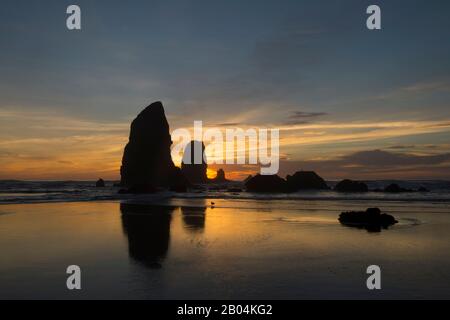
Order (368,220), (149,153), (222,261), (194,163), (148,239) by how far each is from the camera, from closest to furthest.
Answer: (222,261), (148,239), (368,220), (149,153), (194,163)

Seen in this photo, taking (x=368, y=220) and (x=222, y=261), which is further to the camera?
(x=368, y=220)

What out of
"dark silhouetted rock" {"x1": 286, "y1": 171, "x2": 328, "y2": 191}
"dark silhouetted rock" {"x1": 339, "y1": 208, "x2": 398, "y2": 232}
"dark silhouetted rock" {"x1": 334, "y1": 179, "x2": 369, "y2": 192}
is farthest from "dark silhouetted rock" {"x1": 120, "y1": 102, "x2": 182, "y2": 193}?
"dark silhouetted rock" {"x1": 339, "y1": 208, "x2": 398, "y2": 232}

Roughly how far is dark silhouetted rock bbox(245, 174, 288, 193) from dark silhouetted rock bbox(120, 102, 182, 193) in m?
28.0

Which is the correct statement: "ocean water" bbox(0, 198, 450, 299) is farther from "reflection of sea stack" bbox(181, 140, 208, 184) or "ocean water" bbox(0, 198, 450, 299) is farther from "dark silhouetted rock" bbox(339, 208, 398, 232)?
"reflection of sea stack" bbox(181, 140, 208, 184)

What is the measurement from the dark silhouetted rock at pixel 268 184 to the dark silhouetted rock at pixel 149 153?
1104 inches

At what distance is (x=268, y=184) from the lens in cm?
8525

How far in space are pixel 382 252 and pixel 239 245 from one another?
5.95m

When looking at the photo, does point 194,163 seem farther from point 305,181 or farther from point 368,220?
point 368,220

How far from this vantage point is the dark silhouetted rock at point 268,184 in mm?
83625

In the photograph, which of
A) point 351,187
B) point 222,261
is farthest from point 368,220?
point 351,187

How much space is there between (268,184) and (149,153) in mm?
42383
